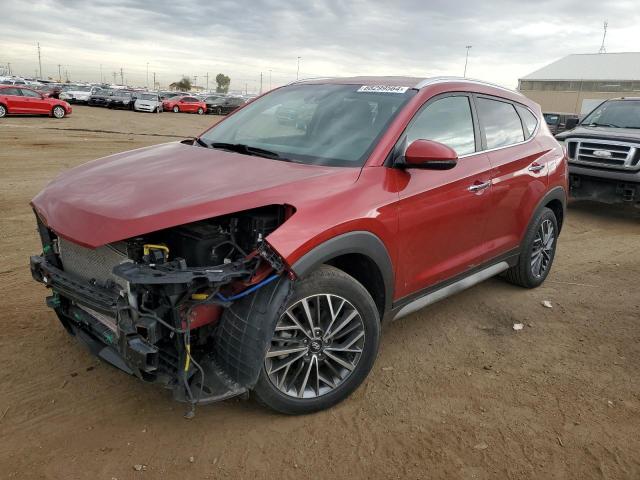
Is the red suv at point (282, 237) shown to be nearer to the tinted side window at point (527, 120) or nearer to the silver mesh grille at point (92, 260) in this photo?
the silver mesh grille at point (92, 260)

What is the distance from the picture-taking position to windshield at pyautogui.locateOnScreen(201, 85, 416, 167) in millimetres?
3262

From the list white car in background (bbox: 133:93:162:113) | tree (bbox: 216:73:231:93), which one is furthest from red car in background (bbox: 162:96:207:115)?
tree (bbox: 216:73:231:93)

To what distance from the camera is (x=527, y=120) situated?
187 inches

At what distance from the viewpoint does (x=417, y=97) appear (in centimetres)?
345

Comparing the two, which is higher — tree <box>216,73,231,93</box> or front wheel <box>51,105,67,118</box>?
tree <box>216,73,231,93</box>

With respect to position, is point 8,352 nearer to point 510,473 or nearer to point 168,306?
point 168,306

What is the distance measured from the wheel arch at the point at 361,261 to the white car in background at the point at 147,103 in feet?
112

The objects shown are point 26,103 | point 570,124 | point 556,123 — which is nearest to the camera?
point 570,124

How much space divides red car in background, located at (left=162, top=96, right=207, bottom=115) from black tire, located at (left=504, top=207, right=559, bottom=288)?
122ft

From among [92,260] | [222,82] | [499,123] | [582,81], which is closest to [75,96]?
[499,123]

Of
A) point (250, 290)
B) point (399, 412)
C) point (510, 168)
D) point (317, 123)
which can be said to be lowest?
point (399, 412)

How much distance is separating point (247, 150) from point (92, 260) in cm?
122

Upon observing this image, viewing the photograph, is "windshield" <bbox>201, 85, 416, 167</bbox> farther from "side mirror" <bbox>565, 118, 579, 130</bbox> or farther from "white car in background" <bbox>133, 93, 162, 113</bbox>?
"white car in background" <bbox>133, 93, 162, 113</bbox>

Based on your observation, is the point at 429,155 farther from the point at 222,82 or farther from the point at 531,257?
the point at 222,82
